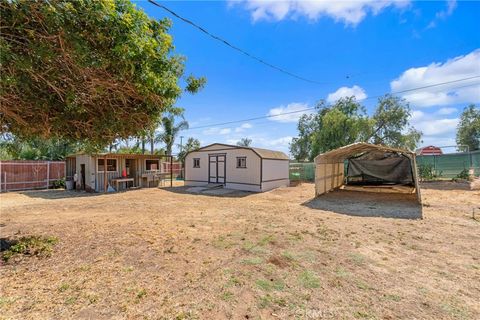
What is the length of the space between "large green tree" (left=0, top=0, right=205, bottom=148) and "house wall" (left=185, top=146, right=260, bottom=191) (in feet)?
32.1

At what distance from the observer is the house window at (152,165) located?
16.6m

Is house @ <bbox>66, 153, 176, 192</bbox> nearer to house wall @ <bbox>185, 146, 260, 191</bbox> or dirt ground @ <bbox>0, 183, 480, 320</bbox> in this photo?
house wall @ <bbox>185, 146, 260, 191</bbox>

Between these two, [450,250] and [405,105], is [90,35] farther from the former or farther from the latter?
[405,105]

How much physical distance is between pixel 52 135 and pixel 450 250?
783 centimetres

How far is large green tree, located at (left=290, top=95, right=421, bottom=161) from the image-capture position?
2320cm

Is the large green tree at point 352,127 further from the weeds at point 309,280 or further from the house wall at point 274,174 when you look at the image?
the weeds at point 309,280

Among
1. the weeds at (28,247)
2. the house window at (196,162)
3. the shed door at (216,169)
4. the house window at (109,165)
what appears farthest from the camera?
the house window at (196,162)

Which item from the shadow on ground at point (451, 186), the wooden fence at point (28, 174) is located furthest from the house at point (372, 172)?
the wooden fence at point (28, 174)

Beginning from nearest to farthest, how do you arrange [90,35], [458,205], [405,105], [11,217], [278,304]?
1. [278,304]
2. [90,35]
3. [11,217]
4. [458,205]
5. [405,105]

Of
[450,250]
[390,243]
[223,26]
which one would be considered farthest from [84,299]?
[223,26]

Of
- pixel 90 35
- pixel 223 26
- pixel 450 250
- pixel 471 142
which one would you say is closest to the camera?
pixel 90 35

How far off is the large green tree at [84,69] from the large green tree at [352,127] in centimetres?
2141

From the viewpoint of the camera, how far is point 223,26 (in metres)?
6.23

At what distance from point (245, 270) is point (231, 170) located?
38.1 feet
